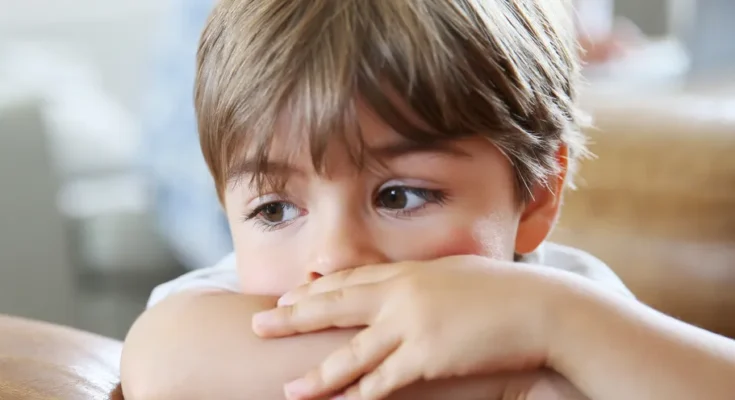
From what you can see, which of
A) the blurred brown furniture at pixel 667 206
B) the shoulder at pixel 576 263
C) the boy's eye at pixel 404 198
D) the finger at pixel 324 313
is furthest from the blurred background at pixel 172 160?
the finger at pixel 324 313

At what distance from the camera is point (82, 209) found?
82.5 inches

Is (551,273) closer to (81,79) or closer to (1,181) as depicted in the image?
(1,181)

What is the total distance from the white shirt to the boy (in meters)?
0.18

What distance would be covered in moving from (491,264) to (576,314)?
2.7 inches

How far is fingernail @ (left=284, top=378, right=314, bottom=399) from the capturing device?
593 mm

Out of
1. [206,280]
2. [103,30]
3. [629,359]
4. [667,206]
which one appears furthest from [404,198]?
[103,30]

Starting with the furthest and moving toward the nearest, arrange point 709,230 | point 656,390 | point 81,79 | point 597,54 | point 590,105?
point 81,79 < point 597,54 < point 590,105 < point 709,230 < point 656,390

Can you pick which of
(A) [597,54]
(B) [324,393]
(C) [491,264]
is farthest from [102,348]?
(A) [597,54]

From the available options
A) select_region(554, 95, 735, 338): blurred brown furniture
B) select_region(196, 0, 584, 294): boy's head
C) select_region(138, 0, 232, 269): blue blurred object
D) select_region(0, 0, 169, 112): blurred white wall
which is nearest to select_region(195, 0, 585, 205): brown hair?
select_region(196, 0, 584, 294): boy's head

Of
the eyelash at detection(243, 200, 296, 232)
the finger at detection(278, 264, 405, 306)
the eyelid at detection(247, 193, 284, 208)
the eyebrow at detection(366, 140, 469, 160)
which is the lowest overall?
the finger at detection(278, 264, 405, 306)

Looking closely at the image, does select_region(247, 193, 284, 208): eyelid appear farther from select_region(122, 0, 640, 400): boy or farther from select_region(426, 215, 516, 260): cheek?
select_region(426, 215, 516, 260): cheek

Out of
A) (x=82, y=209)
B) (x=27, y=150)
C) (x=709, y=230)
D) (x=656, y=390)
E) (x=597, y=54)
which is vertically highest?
(x=597, y=54)

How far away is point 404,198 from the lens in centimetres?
70

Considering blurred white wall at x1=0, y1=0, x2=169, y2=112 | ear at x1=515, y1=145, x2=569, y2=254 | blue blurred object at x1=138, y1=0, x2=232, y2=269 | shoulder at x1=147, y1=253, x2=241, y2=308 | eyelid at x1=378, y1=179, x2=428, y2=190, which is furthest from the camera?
blurred white wall at x1=0, y1=0, x2=169, y2=112
